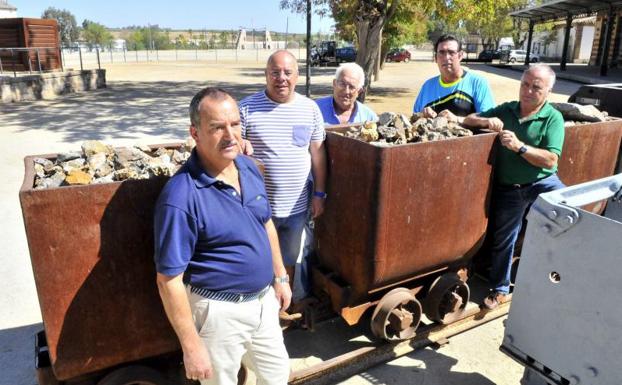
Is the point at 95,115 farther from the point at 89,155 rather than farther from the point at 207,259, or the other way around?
the point at 207,259

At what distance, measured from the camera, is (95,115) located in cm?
1304

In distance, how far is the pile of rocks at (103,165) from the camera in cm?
227

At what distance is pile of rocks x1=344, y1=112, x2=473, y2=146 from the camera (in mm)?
2984

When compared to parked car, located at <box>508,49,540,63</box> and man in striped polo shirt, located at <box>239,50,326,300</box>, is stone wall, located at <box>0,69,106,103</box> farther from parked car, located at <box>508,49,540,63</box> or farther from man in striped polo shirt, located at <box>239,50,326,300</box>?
parked car, located at <box>508,49,540,63</box>

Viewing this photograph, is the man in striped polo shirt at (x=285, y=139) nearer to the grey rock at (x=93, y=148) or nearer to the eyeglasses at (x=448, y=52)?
the grey rock at (x=93, y=148)

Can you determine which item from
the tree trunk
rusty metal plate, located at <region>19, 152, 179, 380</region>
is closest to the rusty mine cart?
rusty metal plate, located at <region>19, 152, 179, 380</region>

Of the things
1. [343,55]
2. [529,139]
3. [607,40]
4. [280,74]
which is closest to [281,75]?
[280,74]

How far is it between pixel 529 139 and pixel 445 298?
1280 millimetres

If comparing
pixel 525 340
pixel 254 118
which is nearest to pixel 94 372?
pixel 254 118

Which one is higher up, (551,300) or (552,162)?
(552,162)

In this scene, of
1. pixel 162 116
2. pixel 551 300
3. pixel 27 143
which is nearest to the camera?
pixel 551 300

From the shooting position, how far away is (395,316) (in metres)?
3.23

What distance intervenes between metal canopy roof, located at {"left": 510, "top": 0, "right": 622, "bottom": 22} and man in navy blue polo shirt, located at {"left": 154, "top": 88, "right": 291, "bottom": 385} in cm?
2873

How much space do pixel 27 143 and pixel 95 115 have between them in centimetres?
376
